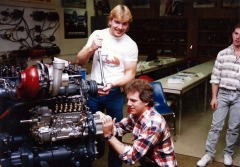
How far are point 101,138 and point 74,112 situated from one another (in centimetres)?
25

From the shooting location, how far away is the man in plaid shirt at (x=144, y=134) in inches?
67.3

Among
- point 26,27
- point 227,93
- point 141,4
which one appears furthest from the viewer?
point 141,4

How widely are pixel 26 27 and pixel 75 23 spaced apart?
1.39 m

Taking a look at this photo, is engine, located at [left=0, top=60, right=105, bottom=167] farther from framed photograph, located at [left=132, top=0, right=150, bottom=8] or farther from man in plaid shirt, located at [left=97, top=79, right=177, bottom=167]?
framed photograph, located at [left=132, top=0, right=150, bottom=8]

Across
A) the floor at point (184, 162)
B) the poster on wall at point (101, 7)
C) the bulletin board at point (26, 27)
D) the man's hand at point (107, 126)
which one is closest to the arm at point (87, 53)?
the man's hand at point (107, 126)

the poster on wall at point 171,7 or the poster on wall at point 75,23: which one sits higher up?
the poster on wall at point 171,7

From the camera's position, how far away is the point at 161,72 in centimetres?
601

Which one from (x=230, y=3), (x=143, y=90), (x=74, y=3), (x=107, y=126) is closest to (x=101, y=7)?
(x=74, y=3)

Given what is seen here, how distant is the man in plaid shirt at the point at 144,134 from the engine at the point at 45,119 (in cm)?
13

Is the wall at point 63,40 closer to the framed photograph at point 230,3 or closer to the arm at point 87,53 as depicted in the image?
the arm at point 87,53

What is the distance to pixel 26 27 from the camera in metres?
4.96

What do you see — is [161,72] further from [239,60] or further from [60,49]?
[239,60]

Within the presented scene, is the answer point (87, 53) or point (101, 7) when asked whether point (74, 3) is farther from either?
point (87, 53)

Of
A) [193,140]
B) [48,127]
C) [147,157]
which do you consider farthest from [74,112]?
[193,140]
